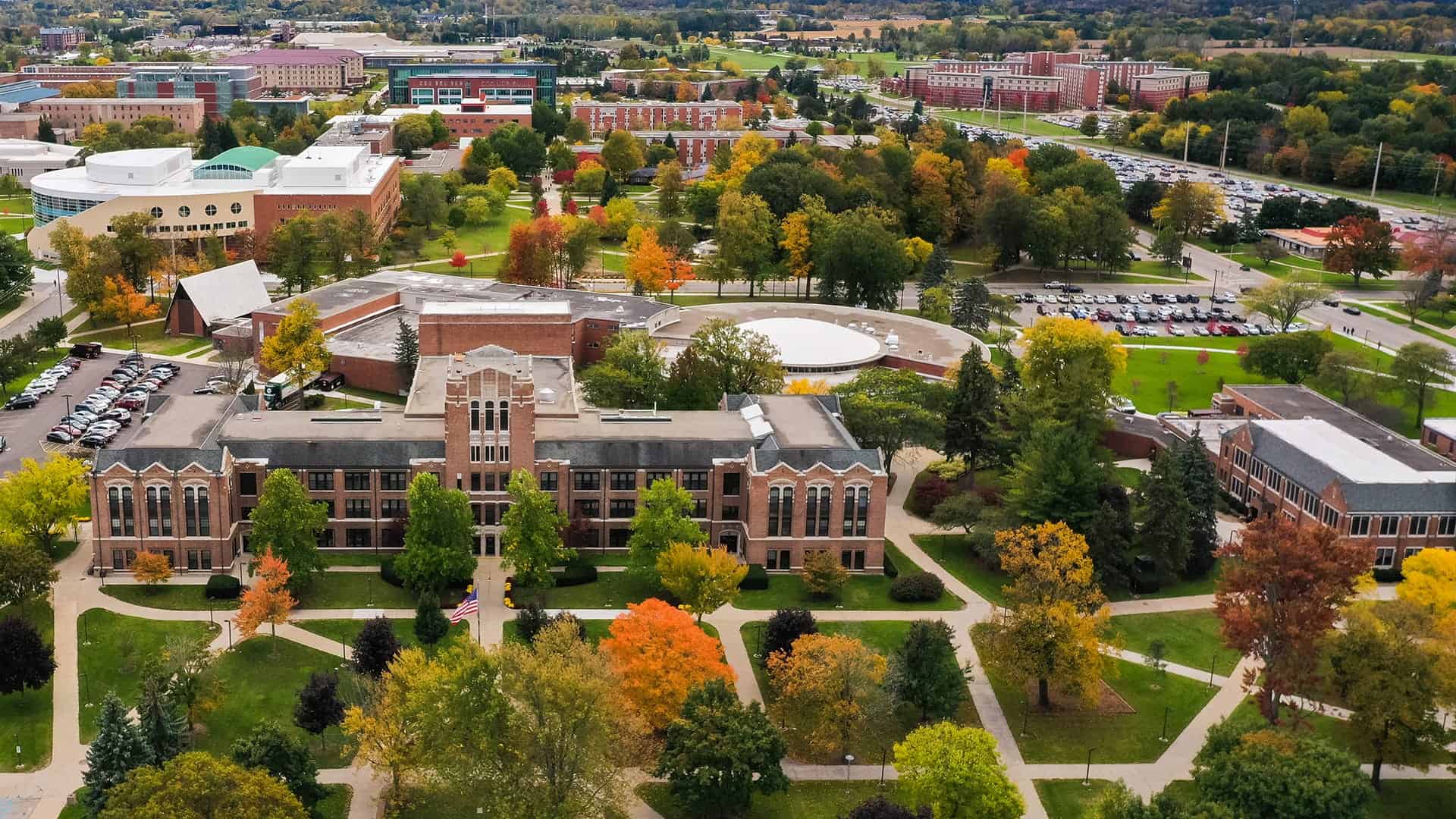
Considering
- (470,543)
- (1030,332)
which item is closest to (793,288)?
(1030,332)

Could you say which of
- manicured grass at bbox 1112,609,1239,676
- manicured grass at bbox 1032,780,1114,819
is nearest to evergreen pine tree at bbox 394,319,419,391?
manicured grass at bbox 1112,609,1239,676

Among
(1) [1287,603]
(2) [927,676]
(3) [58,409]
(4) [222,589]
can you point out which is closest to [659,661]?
(2) [927,676]

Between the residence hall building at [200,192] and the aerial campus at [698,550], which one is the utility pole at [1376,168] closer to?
the aerial campus at [698,550]

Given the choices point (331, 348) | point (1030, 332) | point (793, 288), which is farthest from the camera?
point (793, 288)

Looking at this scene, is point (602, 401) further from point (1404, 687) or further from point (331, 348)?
point (1404, 687)

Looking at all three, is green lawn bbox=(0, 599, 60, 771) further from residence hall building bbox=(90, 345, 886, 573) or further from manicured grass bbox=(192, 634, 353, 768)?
residence hall building bbox=(90, 345, 886, 573)

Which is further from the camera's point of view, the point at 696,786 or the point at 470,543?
the point at 470,543
